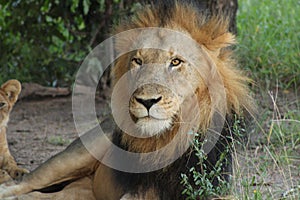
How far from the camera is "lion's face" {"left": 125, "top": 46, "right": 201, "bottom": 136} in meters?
3.83

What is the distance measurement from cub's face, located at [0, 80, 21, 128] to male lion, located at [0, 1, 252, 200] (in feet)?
4.45

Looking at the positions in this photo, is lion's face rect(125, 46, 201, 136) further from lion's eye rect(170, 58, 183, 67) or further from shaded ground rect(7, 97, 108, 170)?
shaded ground rect(7, 97, 108, 170)

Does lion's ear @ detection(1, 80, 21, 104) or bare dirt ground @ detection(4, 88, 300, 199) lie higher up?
lion's ear @ detection(1, 80, 21, 104)

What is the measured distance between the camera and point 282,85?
7355 mm

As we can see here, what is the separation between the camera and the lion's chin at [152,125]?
152 inches

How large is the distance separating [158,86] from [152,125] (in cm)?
21

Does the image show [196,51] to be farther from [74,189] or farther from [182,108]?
[74,189]

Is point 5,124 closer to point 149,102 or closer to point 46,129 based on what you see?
point 46,129

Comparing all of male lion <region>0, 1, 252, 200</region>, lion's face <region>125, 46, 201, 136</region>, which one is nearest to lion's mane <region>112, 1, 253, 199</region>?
male lion <region>0, 1, 252, 200</region>

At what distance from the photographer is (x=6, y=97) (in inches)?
221

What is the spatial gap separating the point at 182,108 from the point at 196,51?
37 centimetres

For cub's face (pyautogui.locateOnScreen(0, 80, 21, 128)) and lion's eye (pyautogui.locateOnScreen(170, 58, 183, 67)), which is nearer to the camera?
lion's eye (pyautogui.locateOnScreen(170, 58, 183, 67))

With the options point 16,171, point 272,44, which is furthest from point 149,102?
point 272,44

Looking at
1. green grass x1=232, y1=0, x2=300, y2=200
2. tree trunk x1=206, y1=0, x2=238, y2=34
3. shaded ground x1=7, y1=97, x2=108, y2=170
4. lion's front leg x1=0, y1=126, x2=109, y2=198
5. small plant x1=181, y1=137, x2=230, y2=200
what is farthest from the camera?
tree trunk x1=206, y1=0, x2=238, y2=34
